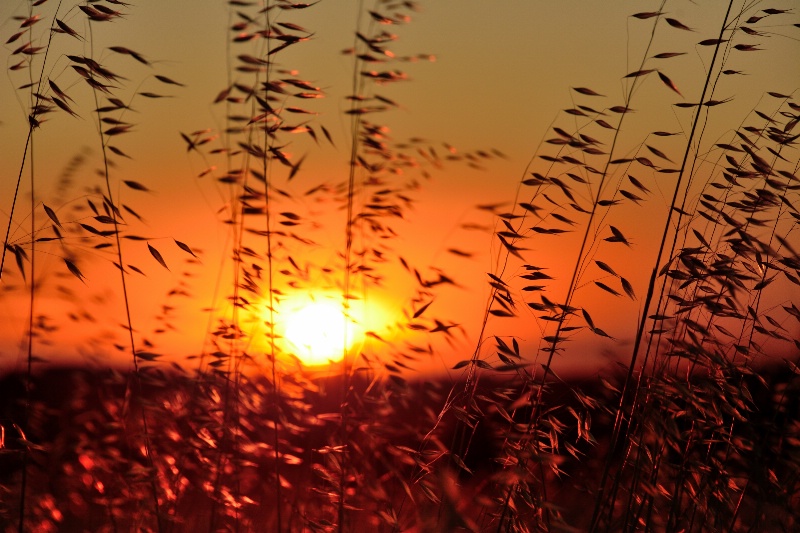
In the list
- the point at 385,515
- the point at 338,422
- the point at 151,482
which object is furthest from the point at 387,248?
the point at 151,482

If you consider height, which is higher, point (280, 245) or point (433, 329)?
point (280, 245)

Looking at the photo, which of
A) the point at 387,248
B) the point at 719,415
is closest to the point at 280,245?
the point at 387,248

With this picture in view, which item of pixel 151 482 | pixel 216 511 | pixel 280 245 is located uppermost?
pixel 280 245

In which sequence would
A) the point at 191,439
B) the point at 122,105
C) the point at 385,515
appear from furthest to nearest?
the point at 191,439
the point at 122,105
the point at 385,515

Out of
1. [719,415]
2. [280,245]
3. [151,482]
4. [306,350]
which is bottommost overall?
[151,482]

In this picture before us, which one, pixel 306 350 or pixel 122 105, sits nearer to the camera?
pixel 122 105

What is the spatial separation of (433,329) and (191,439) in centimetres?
83

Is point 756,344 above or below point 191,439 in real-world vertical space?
above

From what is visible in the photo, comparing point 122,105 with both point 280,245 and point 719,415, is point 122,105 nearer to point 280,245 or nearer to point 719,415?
point 280,245

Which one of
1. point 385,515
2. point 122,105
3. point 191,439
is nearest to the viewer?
point 385,515

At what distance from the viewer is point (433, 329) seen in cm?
228

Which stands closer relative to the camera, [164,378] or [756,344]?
[756,344]

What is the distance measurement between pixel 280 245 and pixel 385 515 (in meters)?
0.89

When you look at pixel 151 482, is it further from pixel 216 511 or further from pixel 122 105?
pixel 122 105
